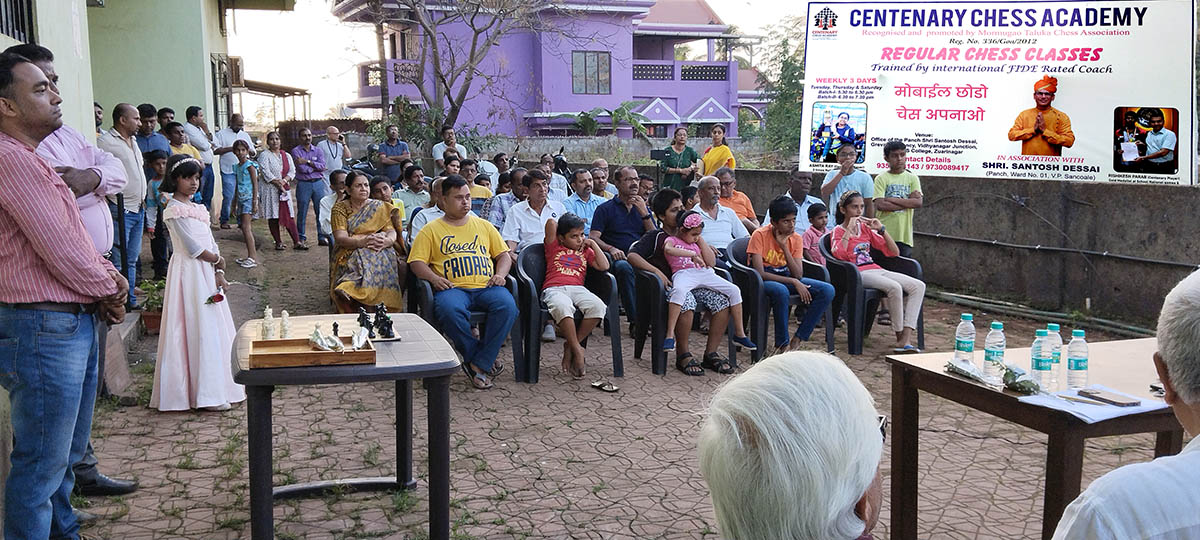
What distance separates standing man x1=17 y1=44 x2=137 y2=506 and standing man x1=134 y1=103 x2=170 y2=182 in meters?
5.03

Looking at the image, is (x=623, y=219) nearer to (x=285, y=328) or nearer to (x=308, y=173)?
(x=285, y=328)

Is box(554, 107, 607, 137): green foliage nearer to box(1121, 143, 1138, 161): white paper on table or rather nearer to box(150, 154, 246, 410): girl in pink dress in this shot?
box(1121, 143, 1138, 161): white paper on table

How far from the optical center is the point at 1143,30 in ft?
28.5

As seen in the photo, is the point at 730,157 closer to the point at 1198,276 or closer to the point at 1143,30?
A: the point at 1143,30

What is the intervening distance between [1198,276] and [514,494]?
3137 millimetres

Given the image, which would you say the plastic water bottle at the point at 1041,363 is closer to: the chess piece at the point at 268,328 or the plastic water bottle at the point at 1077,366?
the plastic water bottle at the point at 1077,366

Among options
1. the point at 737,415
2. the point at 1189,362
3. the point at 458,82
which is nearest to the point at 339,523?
the point at 737,415

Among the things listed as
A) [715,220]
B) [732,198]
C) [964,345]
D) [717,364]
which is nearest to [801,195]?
[732,198]

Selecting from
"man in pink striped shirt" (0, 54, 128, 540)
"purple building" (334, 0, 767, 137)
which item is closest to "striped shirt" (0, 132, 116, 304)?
"man in pink striped shirt" (0, 54, 128, 540)

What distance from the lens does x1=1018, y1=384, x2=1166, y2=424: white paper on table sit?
282 centimetres

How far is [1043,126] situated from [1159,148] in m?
1.04

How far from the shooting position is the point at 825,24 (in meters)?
10.2

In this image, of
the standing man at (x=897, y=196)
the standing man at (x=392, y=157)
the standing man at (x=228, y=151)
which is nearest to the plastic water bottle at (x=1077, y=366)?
the standing man at (x=897, y=196)

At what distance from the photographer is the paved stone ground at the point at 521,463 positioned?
12.9ft
